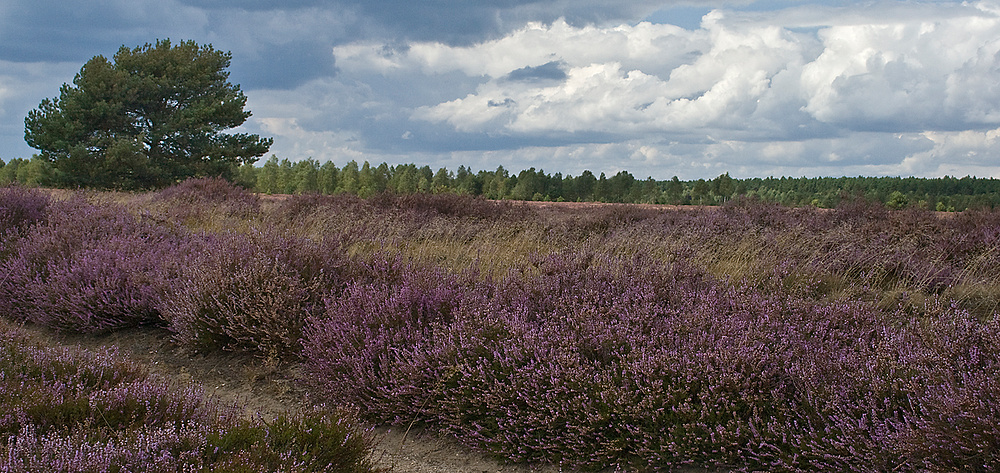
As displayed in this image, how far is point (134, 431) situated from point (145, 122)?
1097 inches

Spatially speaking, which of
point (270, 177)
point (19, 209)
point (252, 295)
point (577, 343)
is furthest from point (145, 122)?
point (270, 177)

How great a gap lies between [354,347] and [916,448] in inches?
123

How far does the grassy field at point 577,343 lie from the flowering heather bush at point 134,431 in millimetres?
29

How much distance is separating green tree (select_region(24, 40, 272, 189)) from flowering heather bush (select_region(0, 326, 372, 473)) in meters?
23.5

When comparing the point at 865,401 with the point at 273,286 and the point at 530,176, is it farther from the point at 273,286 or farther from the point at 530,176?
the point at 530,176

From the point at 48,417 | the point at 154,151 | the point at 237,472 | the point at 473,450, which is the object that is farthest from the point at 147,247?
the point at 154,151

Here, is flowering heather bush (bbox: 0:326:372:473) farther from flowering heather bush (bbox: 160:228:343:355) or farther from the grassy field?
flowering heather bush (bbox: 160:228:343:355)

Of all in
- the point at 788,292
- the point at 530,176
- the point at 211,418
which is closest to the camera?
the point at 211,418

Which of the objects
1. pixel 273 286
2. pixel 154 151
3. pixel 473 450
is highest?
pixel 154 151

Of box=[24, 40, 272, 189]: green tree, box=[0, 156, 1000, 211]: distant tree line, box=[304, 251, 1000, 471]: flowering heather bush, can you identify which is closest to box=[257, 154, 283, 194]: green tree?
box=[0, 156, 1000, 211]: distant tree line

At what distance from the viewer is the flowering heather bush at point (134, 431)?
2328 millimetres

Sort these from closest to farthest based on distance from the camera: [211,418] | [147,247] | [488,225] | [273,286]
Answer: [211,418]
[273,286]
[147,247]
[488,225]

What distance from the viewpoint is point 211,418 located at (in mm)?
2941

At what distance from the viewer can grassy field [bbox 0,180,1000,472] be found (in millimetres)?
2961
